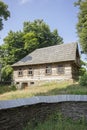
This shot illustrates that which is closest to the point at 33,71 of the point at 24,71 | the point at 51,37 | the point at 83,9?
the point at 24,71

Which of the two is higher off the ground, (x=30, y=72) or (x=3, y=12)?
(x=3, y=12)

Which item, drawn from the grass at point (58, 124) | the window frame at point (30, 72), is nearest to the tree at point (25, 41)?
the window frame at point (30, 72)

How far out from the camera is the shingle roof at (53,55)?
31.8 metres

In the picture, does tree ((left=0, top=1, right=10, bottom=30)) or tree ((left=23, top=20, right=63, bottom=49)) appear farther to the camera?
tree ((left=23, top=20, right=63, bottom=49))

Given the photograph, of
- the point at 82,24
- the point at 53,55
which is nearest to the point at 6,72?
the point at 53,55

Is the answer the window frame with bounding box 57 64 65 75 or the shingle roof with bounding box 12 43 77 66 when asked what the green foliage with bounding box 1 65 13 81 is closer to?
the shingle roof with bounding box 12 43 77 66

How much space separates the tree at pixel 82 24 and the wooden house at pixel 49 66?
3.06 meters

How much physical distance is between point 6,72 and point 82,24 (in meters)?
21.5

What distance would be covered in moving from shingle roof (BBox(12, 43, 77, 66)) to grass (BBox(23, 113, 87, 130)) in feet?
75.3

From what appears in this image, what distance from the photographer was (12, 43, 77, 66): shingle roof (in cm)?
3181

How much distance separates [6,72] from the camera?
4400 cm

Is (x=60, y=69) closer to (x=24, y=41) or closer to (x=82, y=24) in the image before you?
(x=82, y=24)

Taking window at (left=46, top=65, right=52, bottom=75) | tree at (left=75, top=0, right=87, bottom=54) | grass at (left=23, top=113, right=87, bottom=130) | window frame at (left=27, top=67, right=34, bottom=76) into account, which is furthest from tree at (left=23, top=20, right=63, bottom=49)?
grass at (left=23, top=113, right=87, bottom=130)

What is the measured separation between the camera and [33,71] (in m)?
35.0
